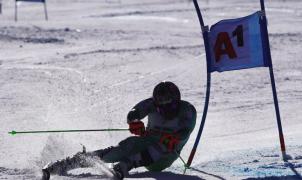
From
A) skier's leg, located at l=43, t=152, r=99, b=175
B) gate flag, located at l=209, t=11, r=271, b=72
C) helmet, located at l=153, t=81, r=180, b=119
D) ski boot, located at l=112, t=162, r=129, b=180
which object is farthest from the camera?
gate flag, located at l=209, t=11, r=271, b=72

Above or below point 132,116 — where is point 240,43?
above

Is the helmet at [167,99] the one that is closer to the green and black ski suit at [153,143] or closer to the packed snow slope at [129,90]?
the green and black ski suit at [153,143]

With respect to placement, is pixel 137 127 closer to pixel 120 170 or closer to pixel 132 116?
pixel 132 116

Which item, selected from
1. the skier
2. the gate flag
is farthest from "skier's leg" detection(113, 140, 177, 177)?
the gate flag

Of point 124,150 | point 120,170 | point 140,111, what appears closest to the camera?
point 120,170

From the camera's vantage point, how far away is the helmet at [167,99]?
21.3ft

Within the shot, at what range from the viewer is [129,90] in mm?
12398

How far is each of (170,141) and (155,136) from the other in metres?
0.19

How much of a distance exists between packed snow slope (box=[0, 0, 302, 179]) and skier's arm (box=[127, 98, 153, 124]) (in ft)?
1.83

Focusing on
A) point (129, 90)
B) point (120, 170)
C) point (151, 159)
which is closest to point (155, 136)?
point (151, 159)

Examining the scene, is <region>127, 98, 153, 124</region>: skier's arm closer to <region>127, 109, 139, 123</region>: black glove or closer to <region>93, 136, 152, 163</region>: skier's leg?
<region>127, 109, 139, 123</region>: black glove

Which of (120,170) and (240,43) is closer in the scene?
(120,170)

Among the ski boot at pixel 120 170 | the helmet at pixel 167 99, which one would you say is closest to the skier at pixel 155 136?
the helmet at pixel 167 99

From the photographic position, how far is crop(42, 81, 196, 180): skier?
6.33 m
